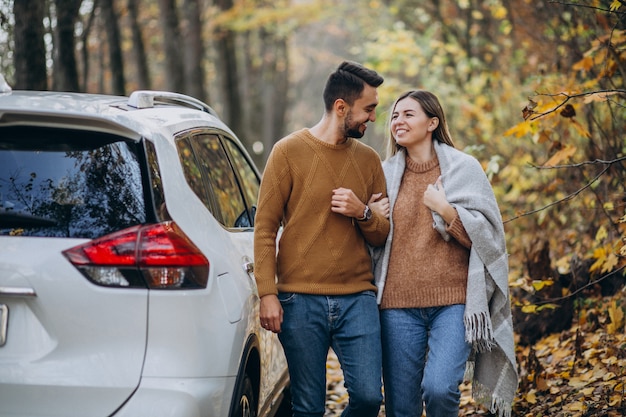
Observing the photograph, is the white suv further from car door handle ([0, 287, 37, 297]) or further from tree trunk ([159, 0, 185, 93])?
tree trunk ([159, 0, 185, 93])

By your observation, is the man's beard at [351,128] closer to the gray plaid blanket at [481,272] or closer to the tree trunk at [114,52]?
the gray plaid blanket at [481,272]

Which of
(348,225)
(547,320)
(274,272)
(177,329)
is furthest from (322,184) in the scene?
(547,320)

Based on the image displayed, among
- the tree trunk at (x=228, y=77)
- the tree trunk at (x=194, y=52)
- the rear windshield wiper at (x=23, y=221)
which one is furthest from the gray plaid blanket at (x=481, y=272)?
the tree trunk at (x=228, y=77)

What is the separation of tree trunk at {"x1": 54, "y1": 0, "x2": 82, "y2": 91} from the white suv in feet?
20.1

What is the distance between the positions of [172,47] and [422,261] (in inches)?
501

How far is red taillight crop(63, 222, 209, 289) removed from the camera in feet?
10.0

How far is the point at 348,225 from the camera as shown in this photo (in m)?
4.17

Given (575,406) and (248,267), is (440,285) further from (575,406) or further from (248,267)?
(575,406)

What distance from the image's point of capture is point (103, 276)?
306 cm

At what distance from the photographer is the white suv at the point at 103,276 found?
3.01 m

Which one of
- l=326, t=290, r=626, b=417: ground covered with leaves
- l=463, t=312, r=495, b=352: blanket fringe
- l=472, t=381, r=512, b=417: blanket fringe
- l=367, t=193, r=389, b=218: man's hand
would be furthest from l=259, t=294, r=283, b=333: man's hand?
l=326, t=290, r=626, b=417: ground covered with leaves

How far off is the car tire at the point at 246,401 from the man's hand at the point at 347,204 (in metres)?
0.92

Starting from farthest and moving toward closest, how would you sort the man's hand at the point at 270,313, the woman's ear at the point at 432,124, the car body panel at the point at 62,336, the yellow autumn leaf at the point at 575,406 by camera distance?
the yellow autumn leaf at the point at 575,406
the woman's ear at the point at 432,124
the man's hand at the point at 270,313
the car body panel at the point at 62,336

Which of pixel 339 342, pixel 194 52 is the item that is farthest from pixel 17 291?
pixel 194 52
